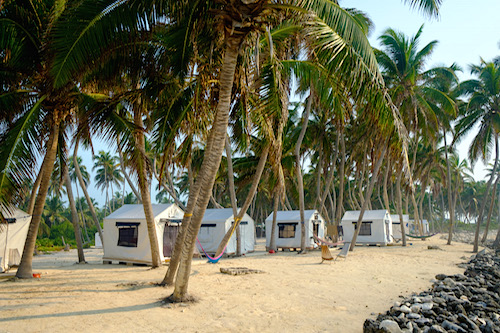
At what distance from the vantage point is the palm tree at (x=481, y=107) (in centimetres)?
1794

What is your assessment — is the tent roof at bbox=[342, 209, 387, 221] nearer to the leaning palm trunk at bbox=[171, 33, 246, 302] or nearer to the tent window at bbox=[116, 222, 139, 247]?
the tent window at bbox=[116, 222, 139, 247]

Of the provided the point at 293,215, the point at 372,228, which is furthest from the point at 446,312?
the point at 372,228

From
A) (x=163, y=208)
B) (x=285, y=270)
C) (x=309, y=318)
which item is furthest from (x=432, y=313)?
(x=163, y=208)

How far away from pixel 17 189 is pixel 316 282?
6.93 m

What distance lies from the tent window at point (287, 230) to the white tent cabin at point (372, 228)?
210 inches

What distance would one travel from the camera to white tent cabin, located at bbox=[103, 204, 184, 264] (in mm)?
13602

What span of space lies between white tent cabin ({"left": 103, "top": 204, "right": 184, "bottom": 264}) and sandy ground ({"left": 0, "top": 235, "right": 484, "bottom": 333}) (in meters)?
3.07

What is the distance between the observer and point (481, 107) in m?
18.8

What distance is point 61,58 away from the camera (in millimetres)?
6660

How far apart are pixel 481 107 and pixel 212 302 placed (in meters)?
18.2

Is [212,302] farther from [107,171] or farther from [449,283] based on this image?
[107,171]

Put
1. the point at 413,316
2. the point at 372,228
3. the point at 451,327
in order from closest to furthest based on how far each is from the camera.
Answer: the point at 451,327 → the point at 413,316 → the point at 372,228

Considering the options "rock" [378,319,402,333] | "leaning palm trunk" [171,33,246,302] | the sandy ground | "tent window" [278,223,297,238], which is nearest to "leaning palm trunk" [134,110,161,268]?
the sandy ground

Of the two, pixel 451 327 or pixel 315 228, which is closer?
pixel 451 327
